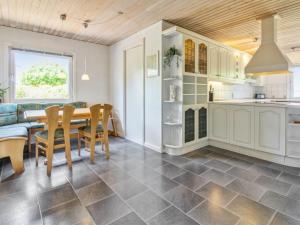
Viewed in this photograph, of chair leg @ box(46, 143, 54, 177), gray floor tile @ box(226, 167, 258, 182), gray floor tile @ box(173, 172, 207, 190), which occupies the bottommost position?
gray floor tile @ box(173, 172, 207, 190)

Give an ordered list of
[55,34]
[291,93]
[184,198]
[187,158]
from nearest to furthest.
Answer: [184,198]
[187,158]
[55,34]
[291,93]

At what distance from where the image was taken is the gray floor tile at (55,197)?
1846 millimetres

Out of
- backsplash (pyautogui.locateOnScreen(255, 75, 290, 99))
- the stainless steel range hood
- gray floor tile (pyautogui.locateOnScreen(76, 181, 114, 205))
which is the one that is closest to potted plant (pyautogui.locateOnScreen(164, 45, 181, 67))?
the stainless steel range hood

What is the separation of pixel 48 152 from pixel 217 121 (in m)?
3.23

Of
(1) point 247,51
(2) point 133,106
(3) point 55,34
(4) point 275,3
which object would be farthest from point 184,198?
(1) point 247,51

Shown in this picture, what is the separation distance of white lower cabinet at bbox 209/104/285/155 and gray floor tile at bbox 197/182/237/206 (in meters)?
1.50

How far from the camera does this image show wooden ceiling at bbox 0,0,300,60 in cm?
271

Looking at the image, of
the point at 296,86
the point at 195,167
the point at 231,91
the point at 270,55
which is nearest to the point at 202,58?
the point at 270,55

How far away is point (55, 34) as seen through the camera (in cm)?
415

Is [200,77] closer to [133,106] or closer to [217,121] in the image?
[217,121]

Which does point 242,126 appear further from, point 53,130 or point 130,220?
point 53,130

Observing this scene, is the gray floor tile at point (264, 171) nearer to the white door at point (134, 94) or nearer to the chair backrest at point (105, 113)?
the white door at point (134, 94)

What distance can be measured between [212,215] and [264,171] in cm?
149

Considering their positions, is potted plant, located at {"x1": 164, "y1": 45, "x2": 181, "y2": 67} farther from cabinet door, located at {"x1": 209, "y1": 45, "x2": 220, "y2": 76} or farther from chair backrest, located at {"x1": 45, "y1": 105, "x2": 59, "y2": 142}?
chair backrest, located at {"x1": 45, "y1": 105, "x2": 59, "y2": 142}
